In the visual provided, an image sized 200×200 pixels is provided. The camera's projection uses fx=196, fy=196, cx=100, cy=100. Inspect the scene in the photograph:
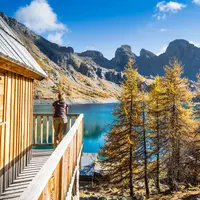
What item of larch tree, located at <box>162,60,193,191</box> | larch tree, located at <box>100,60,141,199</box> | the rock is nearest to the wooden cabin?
larch tree, located at <box>100,60,141,199</box>

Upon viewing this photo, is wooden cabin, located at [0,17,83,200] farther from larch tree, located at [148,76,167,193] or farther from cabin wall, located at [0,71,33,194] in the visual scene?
larch tree, located at [148,76,167,193]

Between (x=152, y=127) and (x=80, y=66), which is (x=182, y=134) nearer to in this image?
(x=152, y=127)

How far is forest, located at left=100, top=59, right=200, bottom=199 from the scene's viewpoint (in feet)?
48.8

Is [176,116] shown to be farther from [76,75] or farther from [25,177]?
[76,75]

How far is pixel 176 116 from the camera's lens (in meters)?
15.6

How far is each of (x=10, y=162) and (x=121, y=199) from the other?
12398 mm

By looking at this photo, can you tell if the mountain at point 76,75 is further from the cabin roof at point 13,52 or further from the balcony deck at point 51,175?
the balcony deck at point 51,175

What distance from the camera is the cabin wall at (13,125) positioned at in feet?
13.1

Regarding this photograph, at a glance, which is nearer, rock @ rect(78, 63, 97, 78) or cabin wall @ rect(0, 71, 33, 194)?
cabin wall @ rect(0, 71, 33, 194)

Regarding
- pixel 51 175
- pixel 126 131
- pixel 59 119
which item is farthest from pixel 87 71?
pixel 51 175

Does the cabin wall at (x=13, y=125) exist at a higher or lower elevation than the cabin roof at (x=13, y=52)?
lower

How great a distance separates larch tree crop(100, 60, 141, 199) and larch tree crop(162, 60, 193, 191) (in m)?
2.71

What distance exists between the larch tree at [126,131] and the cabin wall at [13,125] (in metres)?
9.83

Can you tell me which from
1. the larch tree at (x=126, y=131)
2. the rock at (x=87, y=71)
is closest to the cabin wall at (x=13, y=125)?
the larch tree at (x=126, y=131)
